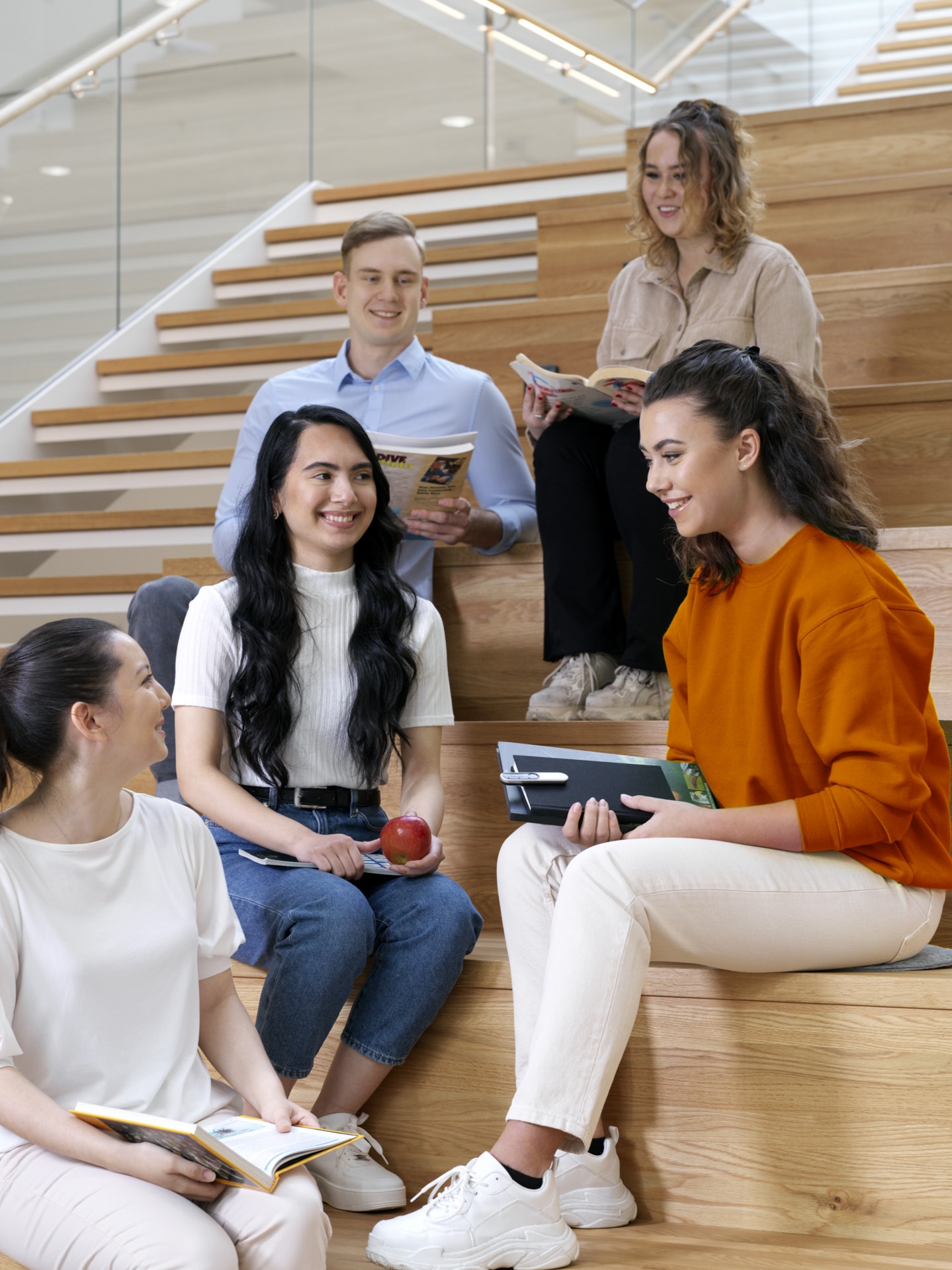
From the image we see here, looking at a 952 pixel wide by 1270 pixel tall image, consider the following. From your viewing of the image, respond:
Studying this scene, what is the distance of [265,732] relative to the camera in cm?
170

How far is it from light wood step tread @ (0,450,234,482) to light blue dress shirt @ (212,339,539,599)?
0.85 meters

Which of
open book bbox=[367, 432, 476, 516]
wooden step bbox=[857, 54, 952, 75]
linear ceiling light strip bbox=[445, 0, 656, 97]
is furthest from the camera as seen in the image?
wooden step bbox=[857, 54, 952, 75]

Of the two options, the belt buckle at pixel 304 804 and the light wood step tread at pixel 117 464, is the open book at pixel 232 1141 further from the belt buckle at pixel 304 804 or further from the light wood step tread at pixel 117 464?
the light wood step tread at pixel 117 464

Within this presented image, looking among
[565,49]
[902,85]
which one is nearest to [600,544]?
[565,49]

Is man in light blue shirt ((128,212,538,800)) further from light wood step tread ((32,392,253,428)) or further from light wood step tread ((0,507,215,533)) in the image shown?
light wood step tread ((32,392,253,428))

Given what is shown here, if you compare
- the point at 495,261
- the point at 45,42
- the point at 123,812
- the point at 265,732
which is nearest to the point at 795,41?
the point at 495,261

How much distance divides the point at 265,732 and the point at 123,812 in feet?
1.15

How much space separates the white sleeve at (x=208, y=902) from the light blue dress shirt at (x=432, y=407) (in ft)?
3.47

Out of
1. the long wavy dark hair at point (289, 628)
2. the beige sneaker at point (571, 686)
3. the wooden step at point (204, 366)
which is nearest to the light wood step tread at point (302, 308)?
the wooden step at point (204, 366)

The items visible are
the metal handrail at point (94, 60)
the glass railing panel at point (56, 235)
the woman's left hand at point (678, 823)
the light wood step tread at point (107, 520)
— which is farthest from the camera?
the glass railing panel at point (56, 235)

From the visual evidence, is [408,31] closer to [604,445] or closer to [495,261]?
[495,261]

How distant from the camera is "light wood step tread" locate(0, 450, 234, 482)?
10.9 feet

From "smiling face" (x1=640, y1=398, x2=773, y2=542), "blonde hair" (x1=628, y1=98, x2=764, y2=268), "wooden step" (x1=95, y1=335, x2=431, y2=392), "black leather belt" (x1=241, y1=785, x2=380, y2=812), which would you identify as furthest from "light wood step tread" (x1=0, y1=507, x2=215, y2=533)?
"smiling face" (x1=640, y1=398, x2=773, y2=542)

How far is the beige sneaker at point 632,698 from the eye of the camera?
2.06 meters
